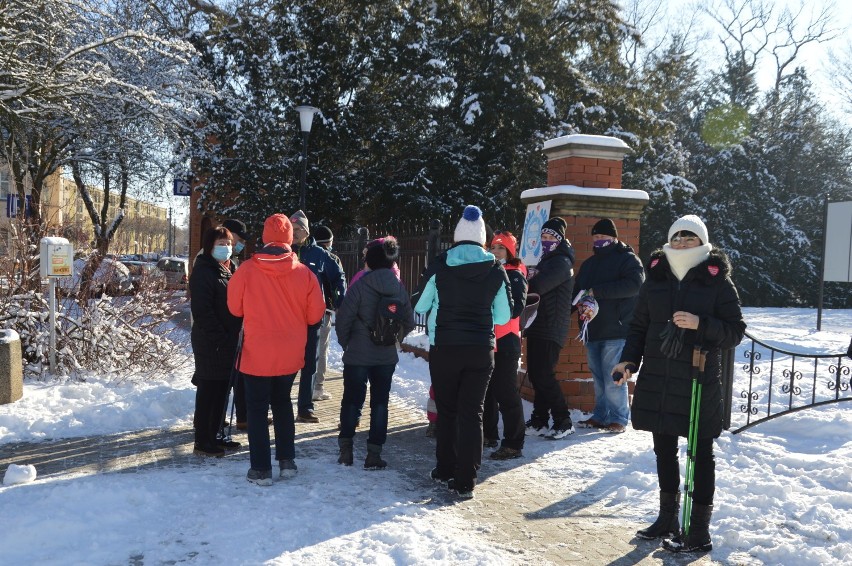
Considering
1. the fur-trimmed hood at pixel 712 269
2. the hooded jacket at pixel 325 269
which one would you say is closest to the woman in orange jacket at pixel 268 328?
the hooded jacket at pixel 325 269

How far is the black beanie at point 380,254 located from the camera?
17.6ft

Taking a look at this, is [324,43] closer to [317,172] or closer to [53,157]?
[317,172]

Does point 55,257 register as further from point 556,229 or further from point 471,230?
point 556,229

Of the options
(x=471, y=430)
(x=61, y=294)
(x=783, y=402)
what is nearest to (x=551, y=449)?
(x=471, y=430)

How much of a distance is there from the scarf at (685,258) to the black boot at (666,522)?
1.30 m

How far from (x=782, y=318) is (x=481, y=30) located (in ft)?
36.8

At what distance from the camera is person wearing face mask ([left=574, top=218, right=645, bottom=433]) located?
20.8ft

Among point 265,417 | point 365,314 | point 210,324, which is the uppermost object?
point 365,314

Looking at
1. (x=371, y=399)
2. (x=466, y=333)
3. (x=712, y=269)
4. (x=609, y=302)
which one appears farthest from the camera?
(x=609, y=302)

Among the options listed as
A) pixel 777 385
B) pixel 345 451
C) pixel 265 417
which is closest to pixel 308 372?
pixel 345 451

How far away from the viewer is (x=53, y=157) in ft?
56.9

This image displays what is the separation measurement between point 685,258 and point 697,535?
5.07 feet

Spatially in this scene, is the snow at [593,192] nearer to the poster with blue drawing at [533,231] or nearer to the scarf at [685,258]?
the poster with blue drawing at [533,231]

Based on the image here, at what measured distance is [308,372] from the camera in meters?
6.76
